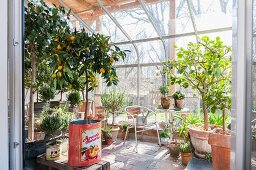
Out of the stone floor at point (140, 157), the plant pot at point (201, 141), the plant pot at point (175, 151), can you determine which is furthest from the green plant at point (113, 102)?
the plant pot at point (201, 141)

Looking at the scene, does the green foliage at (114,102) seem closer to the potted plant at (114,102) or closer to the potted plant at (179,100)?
the potted plant at (114,102)

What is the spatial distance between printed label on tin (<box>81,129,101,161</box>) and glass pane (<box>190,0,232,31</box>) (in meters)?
2.47

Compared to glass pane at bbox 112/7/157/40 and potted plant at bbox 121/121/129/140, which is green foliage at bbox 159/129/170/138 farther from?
glass pane at bbox 112/7/157/40

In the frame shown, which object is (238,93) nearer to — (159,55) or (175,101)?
(175,101)

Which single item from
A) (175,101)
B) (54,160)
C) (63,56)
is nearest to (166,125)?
(175,101)

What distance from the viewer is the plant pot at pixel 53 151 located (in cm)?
177

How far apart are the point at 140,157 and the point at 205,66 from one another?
5.28 feet

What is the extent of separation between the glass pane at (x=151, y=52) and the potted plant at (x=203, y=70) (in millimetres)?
1309

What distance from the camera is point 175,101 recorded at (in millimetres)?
3334

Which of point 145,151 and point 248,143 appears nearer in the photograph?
point 248,143

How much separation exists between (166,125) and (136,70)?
50.7 inches

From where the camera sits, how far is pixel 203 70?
2471mm

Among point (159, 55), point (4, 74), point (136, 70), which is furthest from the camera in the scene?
point (136, 70)

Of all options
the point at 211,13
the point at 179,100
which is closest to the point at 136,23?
the point at 211,13
